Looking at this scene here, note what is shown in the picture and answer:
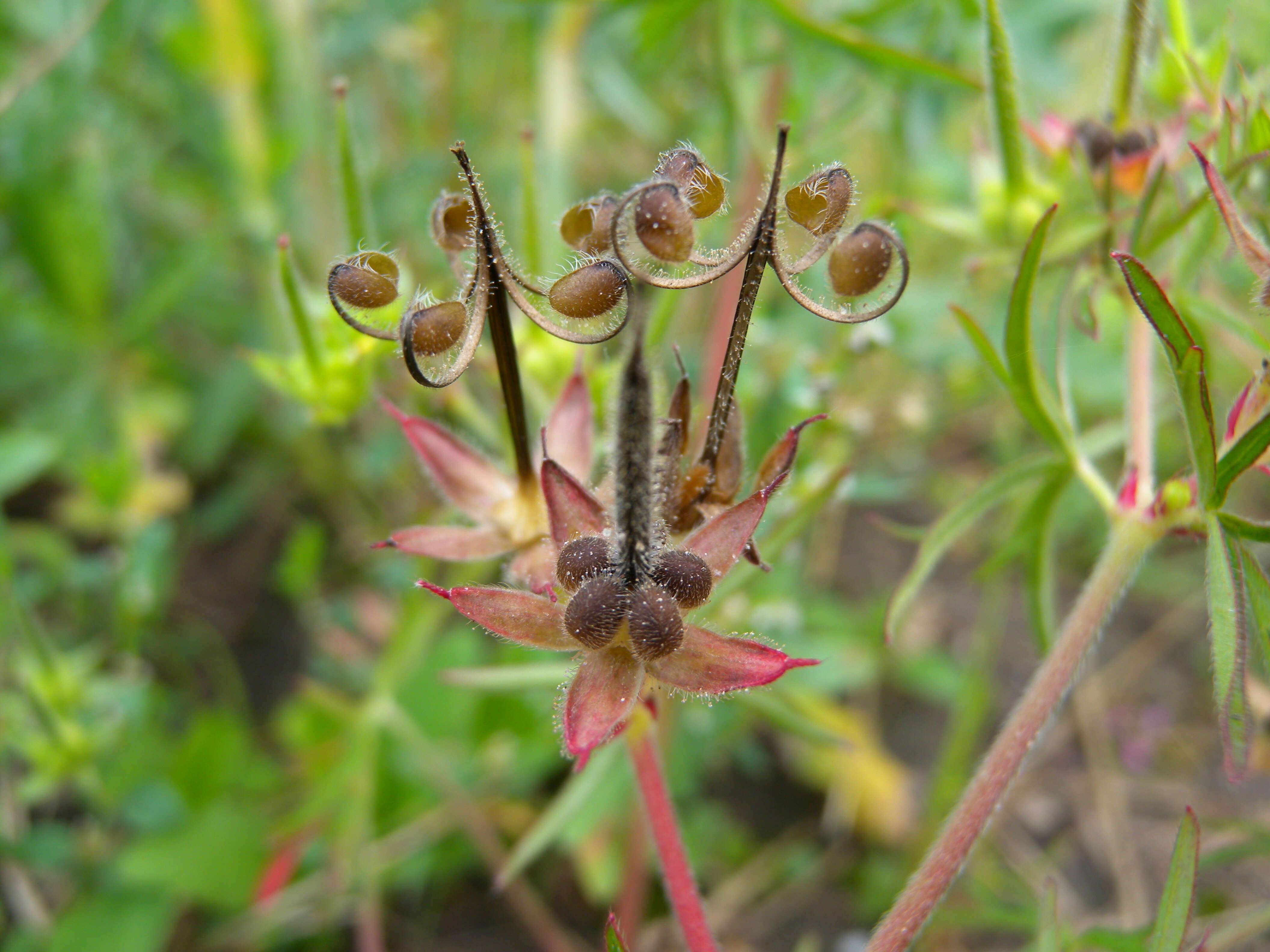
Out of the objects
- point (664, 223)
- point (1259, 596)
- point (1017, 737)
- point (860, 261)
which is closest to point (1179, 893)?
point (1017, 737)

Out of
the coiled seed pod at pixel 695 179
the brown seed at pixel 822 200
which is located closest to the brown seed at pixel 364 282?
the coiled seed pod at pixel 695 179

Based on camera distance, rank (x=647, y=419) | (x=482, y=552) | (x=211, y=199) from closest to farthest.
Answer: (x=647, y=419)
(x=482, y=552)
(x=211, y=199)

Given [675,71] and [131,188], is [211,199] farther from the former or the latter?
[675,71]

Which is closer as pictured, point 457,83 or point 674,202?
point 674,202

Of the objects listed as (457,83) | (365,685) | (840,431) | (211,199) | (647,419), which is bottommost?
(365,685)

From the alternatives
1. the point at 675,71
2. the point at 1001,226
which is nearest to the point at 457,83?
the point at 675,71

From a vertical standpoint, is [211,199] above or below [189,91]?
below

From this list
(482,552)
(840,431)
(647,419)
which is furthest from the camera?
(840,431)

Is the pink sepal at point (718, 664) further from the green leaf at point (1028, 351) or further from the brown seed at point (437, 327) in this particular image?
the green leaf at point (1028, 351)
